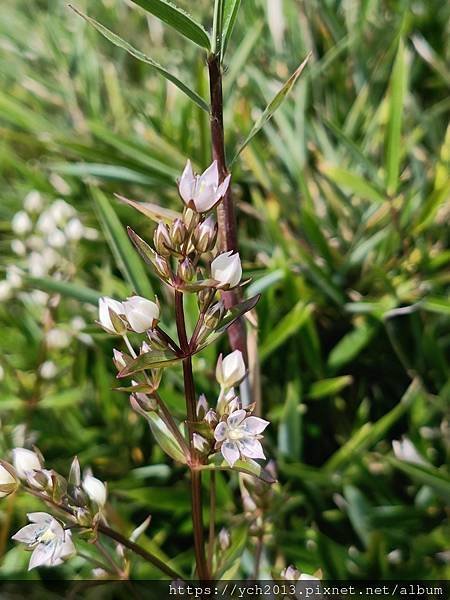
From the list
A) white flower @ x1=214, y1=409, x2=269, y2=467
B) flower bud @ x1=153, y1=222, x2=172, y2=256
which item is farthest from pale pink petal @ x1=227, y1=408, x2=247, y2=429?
flower bud @ x1=153, y1=222, x2=172, y2=256

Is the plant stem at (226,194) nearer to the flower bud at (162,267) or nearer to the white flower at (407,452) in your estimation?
the flower bud at (162,267)

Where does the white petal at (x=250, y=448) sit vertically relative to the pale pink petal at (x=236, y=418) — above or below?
below

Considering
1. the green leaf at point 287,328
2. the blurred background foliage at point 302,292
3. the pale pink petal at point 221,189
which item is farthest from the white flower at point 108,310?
the green leaf at point 287,328

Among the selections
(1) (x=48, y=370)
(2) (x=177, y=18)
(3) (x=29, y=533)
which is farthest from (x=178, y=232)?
(1) (x=48, y=370)

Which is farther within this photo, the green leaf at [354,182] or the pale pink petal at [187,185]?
the green leaf at [354,182]

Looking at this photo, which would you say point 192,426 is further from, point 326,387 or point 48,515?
point 326,387

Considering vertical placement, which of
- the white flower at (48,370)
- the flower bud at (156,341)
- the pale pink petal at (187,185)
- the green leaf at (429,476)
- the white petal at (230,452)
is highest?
the white flower at (48,370)

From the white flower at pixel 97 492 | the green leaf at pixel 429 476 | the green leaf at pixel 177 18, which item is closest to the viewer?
the green leaf at pixel 177 18

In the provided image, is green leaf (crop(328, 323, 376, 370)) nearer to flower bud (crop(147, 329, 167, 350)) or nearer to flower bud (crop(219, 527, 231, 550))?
flower bud (crop(219, 527, 231, 550))
